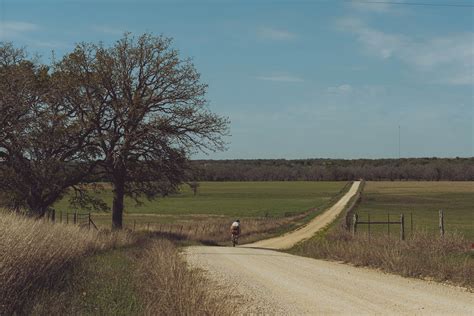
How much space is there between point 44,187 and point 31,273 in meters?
20.5

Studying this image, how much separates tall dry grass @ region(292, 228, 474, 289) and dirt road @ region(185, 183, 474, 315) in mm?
643

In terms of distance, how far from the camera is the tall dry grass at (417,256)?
14414mm

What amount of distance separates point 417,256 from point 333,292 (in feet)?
17.3

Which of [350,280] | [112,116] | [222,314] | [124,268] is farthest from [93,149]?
[222,314]

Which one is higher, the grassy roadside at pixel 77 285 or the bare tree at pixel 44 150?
the bare tree at pixel 44 150

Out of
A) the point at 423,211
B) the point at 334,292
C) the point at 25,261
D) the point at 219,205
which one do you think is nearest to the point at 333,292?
the point at 334,292

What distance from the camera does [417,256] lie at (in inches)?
664

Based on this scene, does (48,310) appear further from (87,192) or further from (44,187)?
(87,192)

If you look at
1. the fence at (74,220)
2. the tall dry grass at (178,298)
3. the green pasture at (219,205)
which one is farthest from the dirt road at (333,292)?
the green pasture at (219,205)

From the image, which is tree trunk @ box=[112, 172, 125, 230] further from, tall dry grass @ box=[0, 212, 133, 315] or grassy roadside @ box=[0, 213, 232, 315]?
tall dry grass @ box=[0, 212, 133, 315]

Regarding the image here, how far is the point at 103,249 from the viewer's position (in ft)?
67.5

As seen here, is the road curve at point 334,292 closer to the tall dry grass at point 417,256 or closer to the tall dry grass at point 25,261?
the tall dry grass at point 417,256

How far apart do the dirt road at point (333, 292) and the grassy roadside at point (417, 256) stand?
0.62 meters

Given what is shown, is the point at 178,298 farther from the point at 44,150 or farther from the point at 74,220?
the point at 74,220
